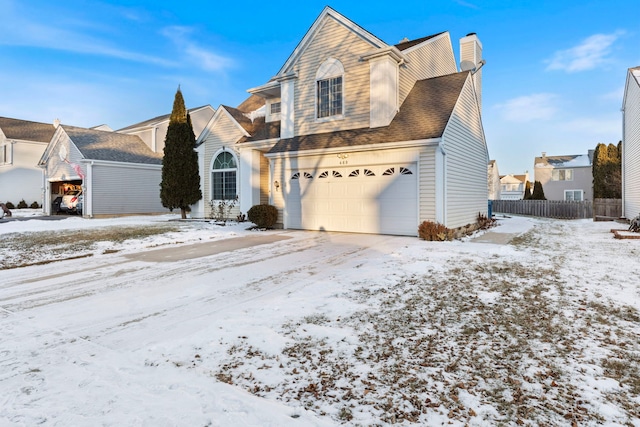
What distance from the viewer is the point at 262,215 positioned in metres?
13.0

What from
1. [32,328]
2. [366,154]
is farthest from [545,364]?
[366,154]

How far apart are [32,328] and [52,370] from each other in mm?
1318

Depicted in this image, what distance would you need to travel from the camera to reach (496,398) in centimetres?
242

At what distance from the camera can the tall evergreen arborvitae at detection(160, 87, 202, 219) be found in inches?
695

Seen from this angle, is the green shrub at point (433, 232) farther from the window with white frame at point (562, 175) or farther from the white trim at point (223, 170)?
the window with white frame at point (562, 175)

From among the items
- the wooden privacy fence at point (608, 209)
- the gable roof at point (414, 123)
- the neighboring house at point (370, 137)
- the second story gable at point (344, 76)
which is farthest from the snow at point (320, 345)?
the wooden privacy fence at point (608, 209)

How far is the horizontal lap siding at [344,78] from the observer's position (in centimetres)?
1223

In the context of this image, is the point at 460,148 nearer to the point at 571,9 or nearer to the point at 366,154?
the point at 366,154

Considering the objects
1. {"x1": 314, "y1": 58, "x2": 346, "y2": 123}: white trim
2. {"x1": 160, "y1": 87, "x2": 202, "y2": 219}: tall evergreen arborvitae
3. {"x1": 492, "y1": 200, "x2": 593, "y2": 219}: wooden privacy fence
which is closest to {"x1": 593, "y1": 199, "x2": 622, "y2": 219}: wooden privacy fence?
{"x1": 492, "y1": 200, "x2": 593, "y2": 219}: wooden privacy fence

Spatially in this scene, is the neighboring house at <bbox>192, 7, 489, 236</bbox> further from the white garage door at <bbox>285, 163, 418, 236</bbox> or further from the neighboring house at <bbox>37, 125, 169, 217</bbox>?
the neighboring house at <bbox>37, 125, 169, 217</bbox>

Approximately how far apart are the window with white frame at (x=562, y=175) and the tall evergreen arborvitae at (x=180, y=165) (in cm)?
3709

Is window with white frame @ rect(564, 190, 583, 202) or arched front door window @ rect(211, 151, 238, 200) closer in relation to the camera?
arched front door window @ rect(211, 151, 238, 200)

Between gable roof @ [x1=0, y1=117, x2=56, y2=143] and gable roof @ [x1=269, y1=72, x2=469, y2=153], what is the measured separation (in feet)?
97.5

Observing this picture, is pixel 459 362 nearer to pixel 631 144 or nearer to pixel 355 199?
pixel 355 199
